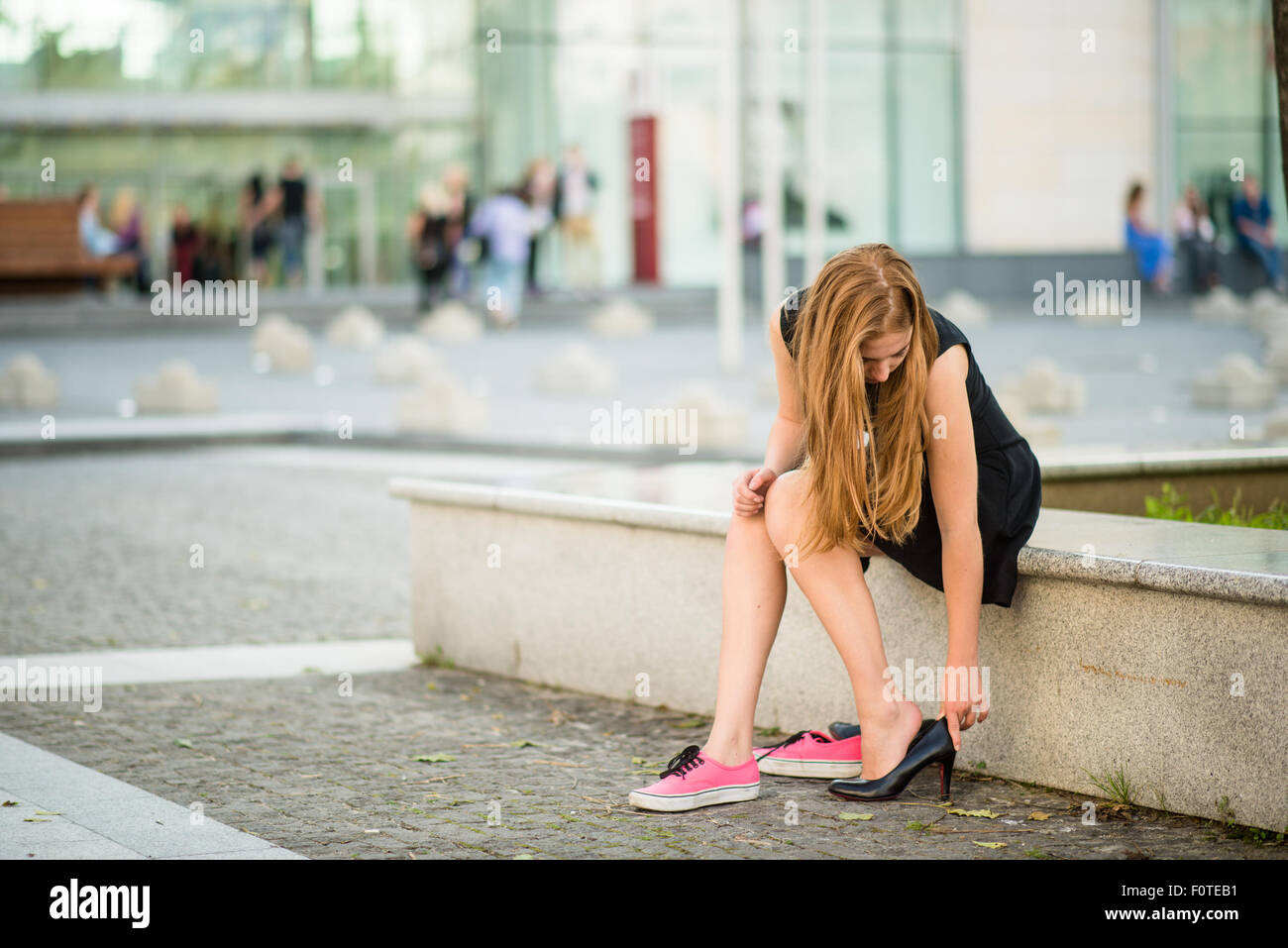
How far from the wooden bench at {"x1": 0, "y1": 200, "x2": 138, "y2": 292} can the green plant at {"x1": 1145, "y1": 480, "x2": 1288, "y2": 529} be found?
2380 centimetres

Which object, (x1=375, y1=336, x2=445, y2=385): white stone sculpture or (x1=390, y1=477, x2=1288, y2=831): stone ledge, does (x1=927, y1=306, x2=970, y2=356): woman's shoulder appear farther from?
(x1=375, y1=336, x2=445, y2=385): white stone sculpture

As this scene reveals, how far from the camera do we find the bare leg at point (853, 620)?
460 centimetres

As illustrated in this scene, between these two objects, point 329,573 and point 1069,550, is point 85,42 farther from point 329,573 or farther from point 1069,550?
point 1069,550

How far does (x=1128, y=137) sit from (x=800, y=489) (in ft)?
110

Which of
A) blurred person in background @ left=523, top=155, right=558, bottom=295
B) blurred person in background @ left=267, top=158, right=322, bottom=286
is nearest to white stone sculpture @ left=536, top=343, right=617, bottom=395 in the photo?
blurred person in background @ left=523, top=155, right=558, bottom=295

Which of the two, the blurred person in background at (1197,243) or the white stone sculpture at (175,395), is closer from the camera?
the white stone sculpture at (175,395)

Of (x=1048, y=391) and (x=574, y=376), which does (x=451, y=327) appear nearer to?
(x=574, y=376)

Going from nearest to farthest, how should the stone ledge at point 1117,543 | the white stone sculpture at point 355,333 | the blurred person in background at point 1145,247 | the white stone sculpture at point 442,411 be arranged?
1. the stone ledge at point 1117,543
2. the white stone sculpture at point 442,411
3. the white stone sculpture at point 355,333
4. the blurred person in background at point 1145,247

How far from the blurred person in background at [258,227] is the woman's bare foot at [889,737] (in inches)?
1119

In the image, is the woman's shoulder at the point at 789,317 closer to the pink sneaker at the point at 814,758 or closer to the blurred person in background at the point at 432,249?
the pink sneaker at the point at 814,758

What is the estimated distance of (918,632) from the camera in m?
5.05

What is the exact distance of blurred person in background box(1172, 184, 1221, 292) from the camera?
109 ft

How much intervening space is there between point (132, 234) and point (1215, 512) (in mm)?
28262

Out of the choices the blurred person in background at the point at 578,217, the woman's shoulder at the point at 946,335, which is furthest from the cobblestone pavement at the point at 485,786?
the blurred person in background at the point at 578,217
